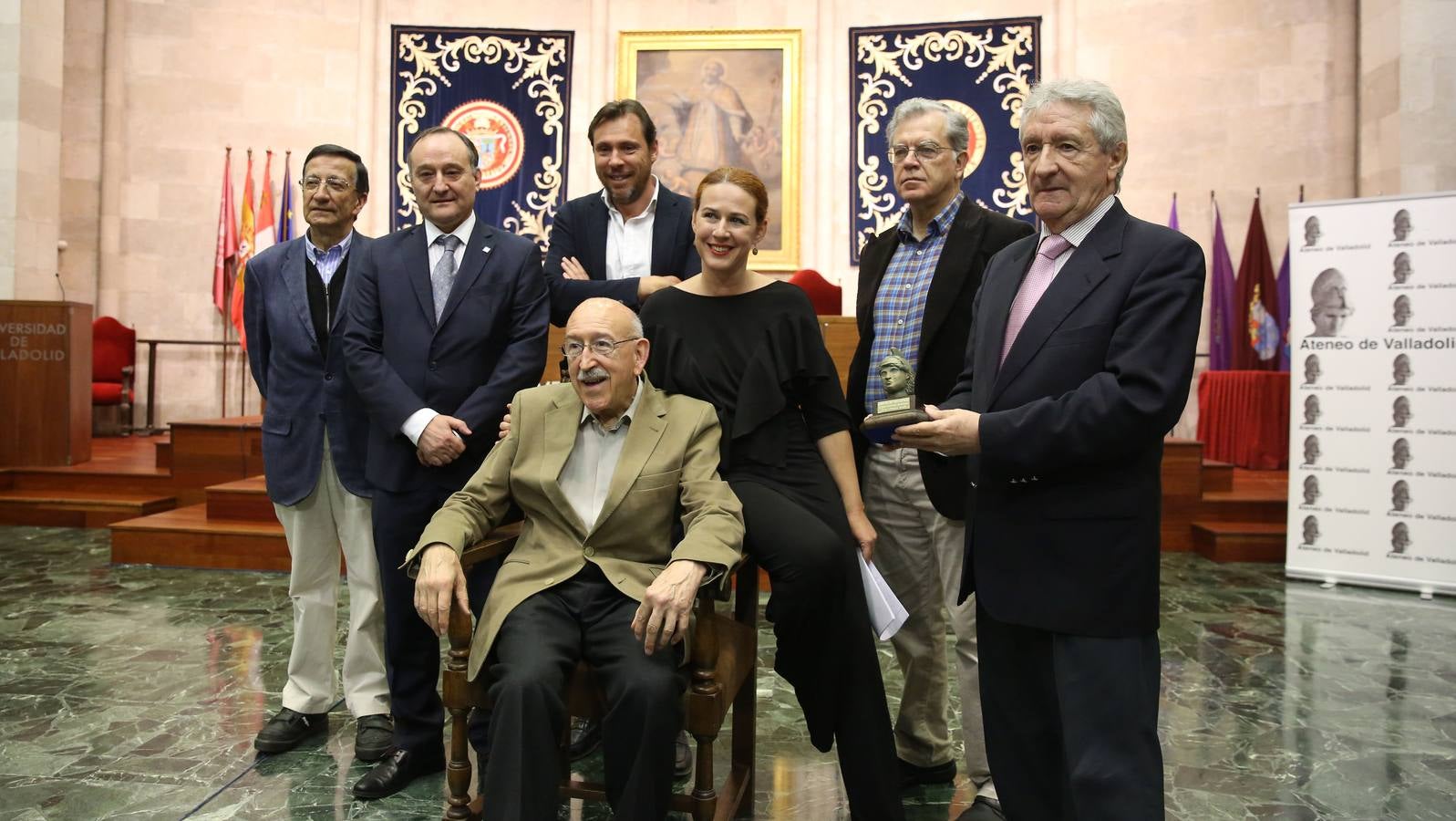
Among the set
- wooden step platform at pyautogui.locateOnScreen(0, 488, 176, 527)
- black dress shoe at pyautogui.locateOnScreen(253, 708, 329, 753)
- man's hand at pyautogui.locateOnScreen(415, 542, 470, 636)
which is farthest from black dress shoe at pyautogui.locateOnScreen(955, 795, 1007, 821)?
wooden step platform at pyautogui.locateOnScreen(0, 488, 176, 527)

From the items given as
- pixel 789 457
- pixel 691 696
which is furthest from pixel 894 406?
pixel 691 696

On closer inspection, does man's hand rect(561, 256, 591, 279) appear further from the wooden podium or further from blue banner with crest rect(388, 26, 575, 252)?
blue banner with crest rect(388, 26, 575, 252)

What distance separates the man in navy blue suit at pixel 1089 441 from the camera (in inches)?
67.1

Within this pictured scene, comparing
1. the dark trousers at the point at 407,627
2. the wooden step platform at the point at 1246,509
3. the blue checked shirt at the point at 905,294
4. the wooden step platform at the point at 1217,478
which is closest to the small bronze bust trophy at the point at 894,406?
the blue checked shirt at the point at 905,294

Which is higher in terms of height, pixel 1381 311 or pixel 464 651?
pixel 1381 311

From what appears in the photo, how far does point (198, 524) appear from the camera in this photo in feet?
18.6

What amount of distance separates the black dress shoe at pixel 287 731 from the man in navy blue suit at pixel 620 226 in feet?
4.80

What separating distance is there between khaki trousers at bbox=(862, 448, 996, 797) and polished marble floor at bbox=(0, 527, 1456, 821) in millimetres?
170

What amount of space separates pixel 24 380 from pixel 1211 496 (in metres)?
8.47

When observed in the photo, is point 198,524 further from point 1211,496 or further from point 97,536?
point 1211,496

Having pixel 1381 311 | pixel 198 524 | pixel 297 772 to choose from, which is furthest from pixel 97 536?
pixel 1381 311

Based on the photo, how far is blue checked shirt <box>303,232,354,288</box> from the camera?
121 inches

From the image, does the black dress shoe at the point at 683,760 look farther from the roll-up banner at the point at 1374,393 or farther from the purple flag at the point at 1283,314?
the purple flag at the point at 1283,314

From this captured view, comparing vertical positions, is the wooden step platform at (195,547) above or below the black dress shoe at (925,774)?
above
